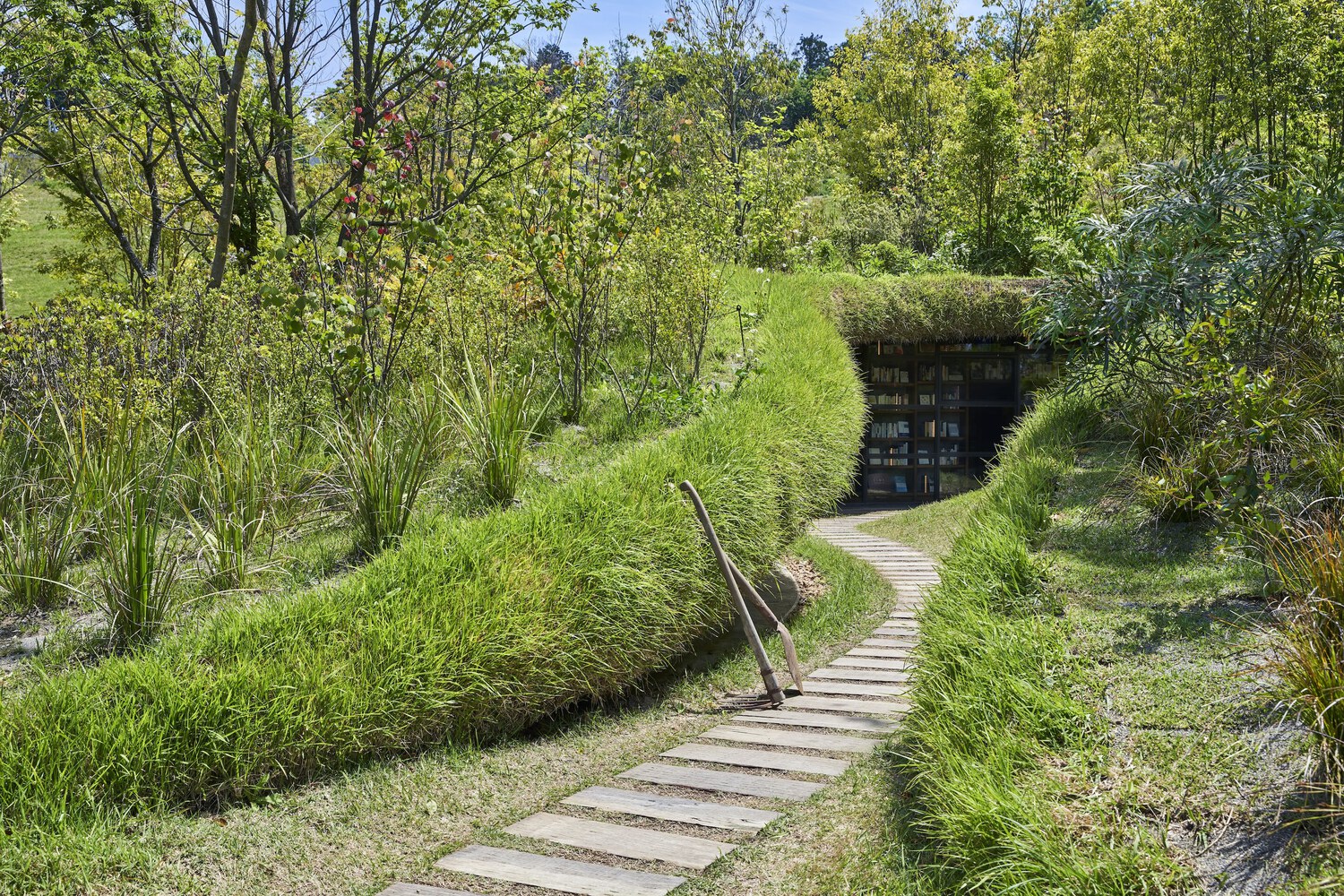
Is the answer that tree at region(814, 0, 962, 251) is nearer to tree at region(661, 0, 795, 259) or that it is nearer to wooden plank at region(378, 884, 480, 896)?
tree at region(661, 0, 795, 259)

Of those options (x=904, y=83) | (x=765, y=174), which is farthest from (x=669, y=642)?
(x=904, y=83)

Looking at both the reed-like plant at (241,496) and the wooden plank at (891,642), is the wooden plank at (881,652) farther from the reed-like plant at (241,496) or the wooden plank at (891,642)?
the reed-like plant at (241,496)

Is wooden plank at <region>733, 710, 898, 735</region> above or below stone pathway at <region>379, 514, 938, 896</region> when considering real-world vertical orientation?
below

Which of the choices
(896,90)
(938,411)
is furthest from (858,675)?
(896,90)

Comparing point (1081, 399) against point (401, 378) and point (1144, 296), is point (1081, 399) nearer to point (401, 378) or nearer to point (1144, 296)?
point (1144, 296)

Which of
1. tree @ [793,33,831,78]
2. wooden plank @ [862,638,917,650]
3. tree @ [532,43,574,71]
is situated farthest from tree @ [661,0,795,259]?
tree @ [793,33,831,78]

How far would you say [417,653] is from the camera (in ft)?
12.5

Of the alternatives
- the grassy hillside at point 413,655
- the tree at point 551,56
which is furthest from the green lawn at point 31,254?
the grassy hillside at point 413,655

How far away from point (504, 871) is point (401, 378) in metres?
4.06

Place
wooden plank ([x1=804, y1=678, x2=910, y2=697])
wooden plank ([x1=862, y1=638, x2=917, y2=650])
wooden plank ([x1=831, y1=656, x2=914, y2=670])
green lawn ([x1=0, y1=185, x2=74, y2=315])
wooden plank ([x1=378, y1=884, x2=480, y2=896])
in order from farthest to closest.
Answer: green lawn ([x1=0, y1=185, x2=74, y2=315]) < wooden plank ([x1=862, y1=638, x2=917, y2=650]) < wooden plank ([x1=831, y1=656, x2=914, y2=670]) < wooden plank ([x1=804, y1=678, x2=910, y2=697]) < wooden plank ([x1=378, y1=884, x2=480, y2=896])

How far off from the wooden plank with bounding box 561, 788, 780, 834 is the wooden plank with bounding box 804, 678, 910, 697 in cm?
164

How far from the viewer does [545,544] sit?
456cm

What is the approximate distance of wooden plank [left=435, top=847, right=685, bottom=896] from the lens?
2.90 metres

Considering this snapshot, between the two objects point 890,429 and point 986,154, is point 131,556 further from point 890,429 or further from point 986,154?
point 890,429
